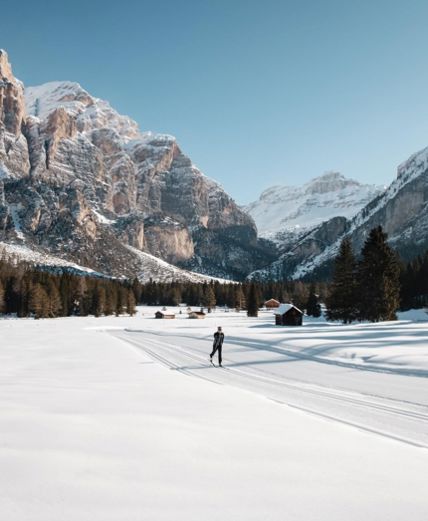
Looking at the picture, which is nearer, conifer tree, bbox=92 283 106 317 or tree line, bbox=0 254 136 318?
tree line, bbox=0 254 136 318

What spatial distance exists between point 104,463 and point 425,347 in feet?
74.8

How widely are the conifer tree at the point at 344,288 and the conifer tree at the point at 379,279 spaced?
3080 millimetres

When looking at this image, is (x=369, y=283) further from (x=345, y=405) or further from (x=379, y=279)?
(x=345, y=405)

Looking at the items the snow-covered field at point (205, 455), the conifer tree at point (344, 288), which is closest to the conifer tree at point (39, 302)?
the conifer tree at point (344, 288)

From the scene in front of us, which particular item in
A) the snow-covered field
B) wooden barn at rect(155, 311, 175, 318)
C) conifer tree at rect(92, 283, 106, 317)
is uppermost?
conifer tree at rect(92, 283, 106, 317)

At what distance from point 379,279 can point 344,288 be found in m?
7.62

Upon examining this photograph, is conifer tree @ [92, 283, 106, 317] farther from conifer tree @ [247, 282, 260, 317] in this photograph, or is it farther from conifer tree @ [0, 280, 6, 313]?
conifer tree @ [247, 282, 260, 317]

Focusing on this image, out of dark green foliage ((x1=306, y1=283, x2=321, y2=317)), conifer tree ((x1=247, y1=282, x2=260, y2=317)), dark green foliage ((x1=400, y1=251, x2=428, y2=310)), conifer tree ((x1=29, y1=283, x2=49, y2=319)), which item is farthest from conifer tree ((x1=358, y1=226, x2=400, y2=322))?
conifer tree ((x1=29, y1=283, x2=49, y2=319))

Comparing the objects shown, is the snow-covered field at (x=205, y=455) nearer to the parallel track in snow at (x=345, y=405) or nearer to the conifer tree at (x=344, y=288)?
the parallel track in snow at (x=345, y=405)

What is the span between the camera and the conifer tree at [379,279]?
51.8 metres

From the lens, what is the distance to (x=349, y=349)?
23.5m

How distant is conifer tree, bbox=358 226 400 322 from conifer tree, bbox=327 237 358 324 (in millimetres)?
3080

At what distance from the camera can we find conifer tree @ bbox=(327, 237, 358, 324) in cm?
5797

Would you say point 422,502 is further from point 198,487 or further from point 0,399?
point 0,399
